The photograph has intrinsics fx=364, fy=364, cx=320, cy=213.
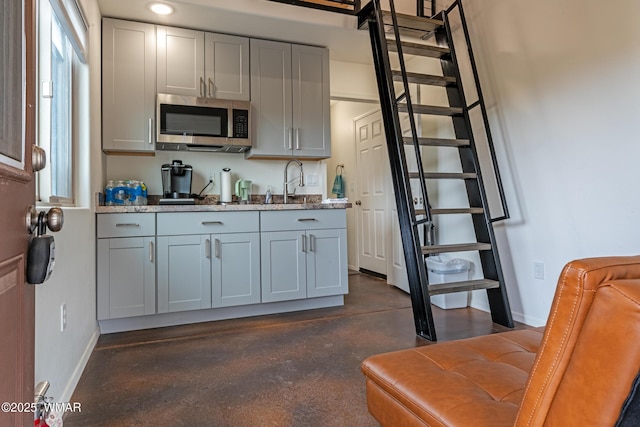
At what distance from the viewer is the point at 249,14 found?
2902 millimetres

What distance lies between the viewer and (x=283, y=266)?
310 centimetres

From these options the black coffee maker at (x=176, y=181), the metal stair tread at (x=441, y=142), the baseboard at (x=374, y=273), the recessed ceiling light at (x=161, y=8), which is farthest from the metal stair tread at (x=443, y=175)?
the recessed ceiling light at (x=161, y=8)

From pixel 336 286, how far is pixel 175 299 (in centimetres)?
135

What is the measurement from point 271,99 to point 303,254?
1.45 metres

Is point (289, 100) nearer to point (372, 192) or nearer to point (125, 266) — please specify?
point (372, 192)

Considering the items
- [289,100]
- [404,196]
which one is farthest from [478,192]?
[289,100]

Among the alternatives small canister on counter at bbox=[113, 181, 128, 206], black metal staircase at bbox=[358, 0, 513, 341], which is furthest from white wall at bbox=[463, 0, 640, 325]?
small canister on counter at bbox=[113, 181, 128, 206]

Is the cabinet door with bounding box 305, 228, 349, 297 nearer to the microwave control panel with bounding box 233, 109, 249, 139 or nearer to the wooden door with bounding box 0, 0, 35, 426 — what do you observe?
the microwave control panel with bounding box 233, 109, 249, 139

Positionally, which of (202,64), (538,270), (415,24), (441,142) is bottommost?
(538,270)

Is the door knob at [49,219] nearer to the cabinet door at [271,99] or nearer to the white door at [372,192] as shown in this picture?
the cabinet door at [271,99]

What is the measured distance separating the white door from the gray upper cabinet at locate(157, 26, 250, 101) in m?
1.92

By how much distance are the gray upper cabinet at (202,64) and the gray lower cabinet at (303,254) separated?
1.19 metres

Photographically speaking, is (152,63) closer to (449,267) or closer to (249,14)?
(249,14)

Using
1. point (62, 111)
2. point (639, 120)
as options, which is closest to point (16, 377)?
point (62, 111)
